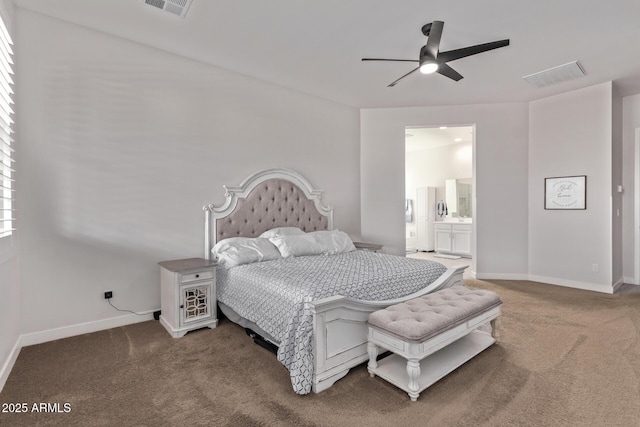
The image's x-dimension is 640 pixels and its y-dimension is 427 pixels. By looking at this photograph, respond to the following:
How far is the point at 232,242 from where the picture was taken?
3.43 metres

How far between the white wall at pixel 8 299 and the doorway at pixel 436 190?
7.05 meters

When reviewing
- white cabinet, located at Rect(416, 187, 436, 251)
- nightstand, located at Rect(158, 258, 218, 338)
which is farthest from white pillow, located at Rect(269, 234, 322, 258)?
white cabinet, located at Rect(416, 187, 436, 251)

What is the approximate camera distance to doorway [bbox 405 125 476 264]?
780cm

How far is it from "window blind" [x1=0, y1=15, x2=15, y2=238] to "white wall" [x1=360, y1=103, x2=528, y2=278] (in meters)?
4.17

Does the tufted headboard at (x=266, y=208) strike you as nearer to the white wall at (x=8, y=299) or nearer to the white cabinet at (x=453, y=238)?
the white wall at (x=8, y=299)

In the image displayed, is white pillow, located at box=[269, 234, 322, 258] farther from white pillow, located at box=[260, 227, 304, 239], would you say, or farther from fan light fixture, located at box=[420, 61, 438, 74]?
fan light fixture, located at box=[420, 61, 438, 74]

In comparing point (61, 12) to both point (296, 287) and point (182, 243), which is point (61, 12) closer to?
point (182, 243)

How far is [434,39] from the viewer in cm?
254

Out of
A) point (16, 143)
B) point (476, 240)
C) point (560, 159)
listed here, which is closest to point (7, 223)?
point (16, 143)

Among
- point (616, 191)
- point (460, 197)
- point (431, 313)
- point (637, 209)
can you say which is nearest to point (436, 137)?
point (460, 197)

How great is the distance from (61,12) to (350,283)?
3.35m

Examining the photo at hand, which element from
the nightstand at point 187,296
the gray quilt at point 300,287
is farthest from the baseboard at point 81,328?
the gray quilt at point 300,287

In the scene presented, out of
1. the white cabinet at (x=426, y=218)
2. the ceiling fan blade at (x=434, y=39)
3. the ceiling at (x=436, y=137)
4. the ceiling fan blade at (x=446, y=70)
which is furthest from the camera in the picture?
the white cabinet at (x=426, y=218)

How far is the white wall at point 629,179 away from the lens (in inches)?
185
